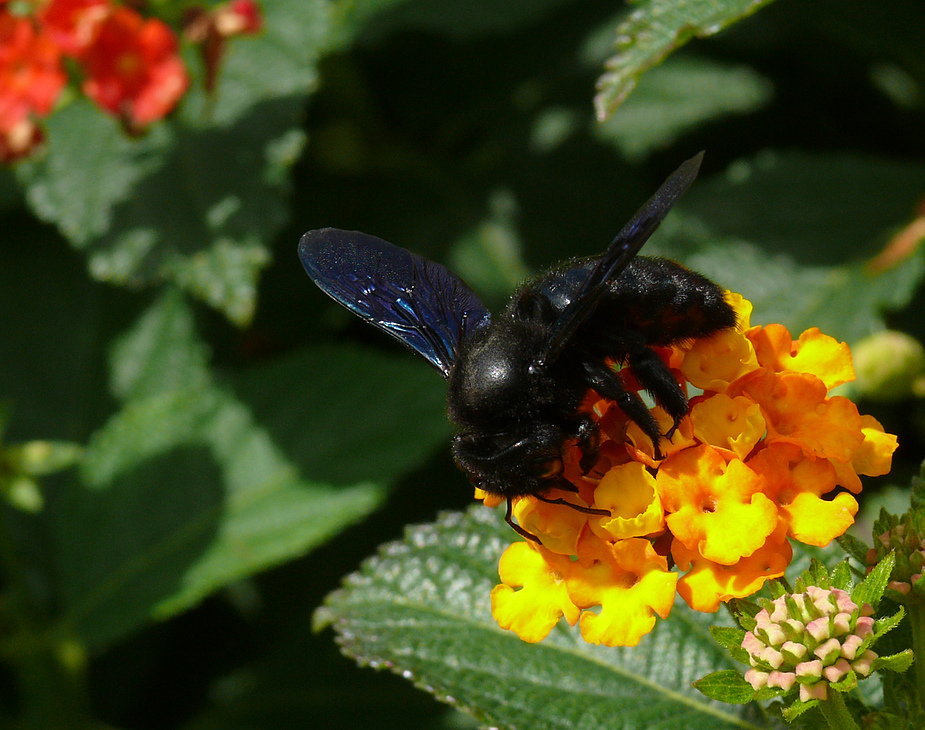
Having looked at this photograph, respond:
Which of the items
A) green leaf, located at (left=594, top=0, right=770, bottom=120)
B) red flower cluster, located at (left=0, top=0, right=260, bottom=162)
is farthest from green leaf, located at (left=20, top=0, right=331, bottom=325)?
green leaf, located at (left=594, top=0, right=770, bottom=120)

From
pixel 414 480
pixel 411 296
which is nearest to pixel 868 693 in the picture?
pixel 411 296

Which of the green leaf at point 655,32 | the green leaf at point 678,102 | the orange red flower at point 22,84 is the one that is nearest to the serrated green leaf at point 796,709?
the green leaf at point 655,32

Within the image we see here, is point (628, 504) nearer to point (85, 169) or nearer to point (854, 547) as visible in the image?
point (854, 547)

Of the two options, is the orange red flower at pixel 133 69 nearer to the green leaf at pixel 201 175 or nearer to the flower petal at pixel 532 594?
the green leaf at pixel 201 175

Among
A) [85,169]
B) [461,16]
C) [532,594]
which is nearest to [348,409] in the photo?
[85,169]

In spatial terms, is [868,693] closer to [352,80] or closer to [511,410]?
[511,410]
